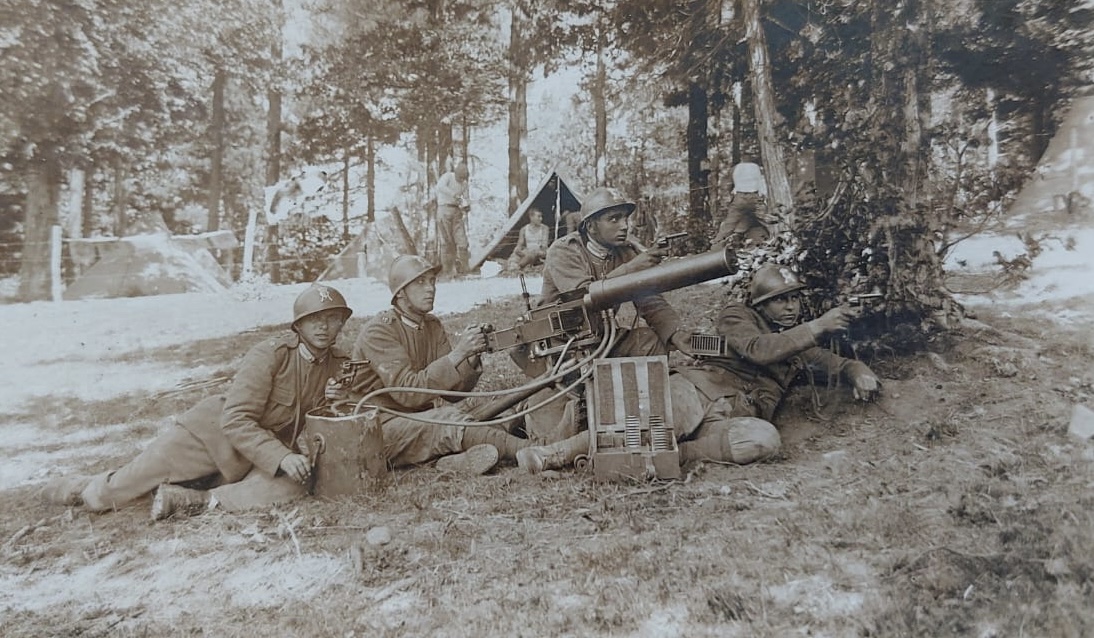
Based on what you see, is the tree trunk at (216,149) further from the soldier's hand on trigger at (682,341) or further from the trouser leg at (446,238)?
the soldier's hand on trigger at (682,341)

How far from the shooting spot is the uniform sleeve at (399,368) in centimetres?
362

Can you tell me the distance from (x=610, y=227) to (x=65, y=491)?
2.86 meters

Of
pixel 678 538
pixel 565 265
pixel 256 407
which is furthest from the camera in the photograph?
pixel 565 265

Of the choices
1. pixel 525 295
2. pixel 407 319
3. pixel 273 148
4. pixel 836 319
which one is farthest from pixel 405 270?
pixel 836 319

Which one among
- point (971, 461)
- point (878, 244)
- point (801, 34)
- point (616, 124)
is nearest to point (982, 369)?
point (971, 461)

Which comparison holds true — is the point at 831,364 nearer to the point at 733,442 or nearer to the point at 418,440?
the point at 733,442

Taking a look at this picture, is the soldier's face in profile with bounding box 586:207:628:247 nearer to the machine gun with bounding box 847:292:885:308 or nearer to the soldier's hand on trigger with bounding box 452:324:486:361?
the soldier's hand on trigger with bounding box 452:324:486:361

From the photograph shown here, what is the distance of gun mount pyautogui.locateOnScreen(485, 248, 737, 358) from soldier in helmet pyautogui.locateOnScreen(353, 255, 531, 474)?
0.22 m

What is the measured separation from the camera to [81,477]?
330 centimetres

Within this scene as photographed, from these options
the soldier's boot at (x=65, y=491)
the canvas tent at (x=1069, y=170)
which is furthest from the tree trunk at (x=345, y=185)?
the canvas tent at (x=1069, y=170)

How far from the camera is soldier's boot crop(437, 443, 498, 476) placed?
347 centimetres

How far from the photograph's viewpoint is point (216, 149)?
12.0ft

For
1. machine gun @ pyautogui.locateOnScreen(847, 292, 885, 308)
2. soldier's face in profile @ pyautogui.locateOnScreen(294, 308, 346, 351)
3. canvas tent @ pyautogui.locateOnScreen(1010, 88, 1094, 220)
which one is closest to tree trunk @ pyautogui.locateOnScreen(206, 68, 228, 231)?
soldier's face in profile @ pyautogui.locateOnScreen(294, 308, 346, 351)

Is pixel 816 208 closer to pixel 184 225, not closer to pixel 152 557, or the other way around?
pixel 184 225
